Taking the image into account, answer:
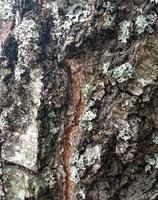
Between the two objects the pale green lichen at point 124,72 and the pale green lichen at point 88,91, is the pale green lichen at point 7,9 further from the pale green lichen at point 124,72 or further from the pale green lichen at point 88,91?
the pale green lichen at point 124,72

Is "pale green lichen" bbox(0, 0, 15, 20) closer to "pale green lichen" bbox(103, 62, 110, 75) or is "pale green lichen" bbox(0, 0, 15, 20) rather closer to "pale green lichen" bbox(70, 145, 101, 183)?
"pale green lichen" bbox(103, 62, 110, 75)

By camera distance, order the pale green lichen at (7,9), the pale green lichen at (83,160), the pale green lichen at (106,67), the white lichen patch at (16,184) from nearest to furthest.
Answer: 1. the pale green lichen at (83,160)
2. the pale green lichen at (106,67)
3. the white lichen patch at (16,184)
4. the pale green lichen at (7,9)

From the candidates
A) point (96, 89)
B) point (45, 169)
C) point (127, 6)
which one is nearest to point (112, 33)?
Answer: point (127, 6)

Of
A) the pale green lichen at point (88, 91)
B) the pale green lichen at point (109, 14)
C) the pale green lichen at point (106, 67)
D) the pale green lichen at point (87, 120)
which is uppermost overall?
the pale green lichen at point (109, 14)

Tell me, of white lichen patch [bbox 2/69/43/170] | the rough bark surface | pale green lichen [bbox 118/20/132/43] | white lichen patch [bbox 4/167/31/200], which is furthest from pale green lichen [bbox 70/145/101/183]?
pale green lichen [bbox 118/20/132/43]

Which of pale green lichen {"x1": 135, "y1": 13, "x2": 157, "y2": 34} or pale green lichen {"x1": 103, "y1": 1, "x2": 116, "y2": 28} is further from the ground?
pale green lichen {"x1": 103, "y1": 1, "x2": 116, "y2": 28}

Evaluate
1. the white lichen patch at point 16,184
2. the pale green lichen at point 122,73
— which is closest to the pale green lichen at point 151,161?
the pale green lichen at point 122,73

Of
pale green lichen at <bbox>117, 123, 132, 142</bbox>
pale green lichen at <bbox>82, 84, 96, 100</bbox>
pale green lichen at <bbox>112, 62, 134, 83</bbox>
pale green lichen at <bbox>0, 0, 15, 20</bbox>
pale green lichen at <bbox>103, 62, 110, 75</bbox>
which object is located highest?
pale green lichen at <bbox>0, 0, 15, 20</bbox>

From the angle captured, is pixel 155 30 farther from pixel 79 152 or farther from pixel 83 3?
pixel 79 152
